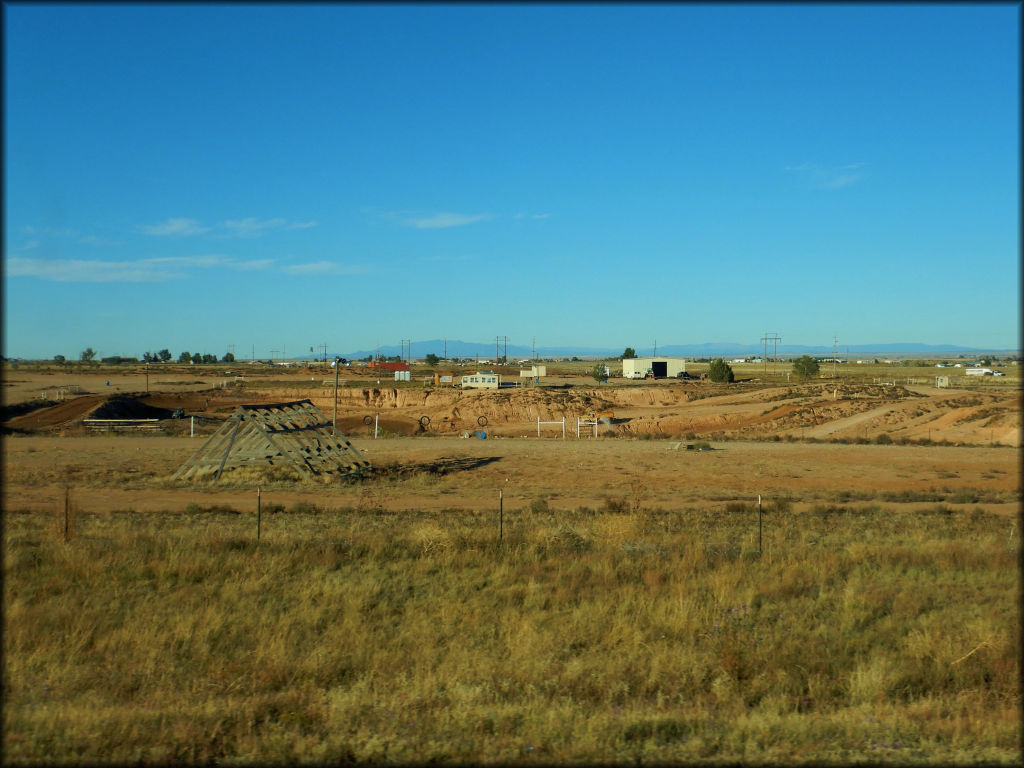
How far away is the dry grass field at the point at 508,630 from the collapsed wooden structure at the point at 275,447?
3622 millimetres

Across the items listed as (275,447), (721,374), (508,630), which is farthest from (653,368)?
(508,630)

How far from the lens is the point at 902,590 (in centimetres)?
1339

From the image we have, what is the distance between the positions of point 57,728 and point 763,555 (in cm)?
1272

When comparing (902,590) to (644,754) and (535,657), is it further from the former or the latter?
(644,754)

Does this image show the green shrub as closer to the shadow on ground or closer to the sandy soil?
the sandy soil

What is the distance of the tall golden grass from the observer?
25.5 feet

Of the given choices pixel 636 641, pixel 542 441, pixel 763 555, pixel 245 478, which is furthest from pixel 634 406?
pixel 636 641

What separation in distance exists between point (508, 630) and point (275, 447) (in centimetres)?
2240

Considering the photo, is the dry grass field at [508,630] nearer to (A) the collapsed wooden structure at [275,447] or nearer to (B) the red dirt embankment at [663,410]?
(A) the collapsed wooden structure at [275,447]

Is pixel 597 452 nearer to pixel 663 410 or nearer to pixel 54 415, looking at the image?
pixel 663 410

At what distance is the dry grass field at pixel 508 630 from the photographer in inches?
310

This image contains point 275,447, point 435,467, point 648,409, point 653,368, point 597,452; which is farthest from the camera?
point 653,368

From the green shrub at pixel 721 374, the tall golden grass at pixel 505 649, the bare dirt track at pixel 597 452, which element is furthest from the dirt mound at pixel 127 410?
the green shrub at pixel 721 374

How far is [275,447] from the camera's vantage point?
3164 cm
